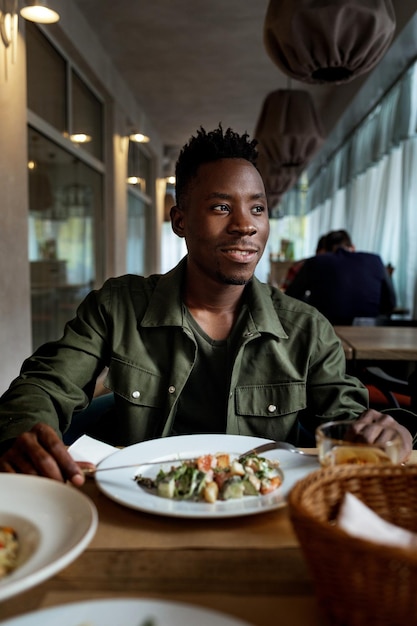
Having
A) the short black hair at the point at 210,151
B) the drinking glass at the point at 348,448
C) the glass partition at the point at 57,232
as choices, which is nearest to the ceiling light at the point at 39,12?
the glass partition at the point at 57,232

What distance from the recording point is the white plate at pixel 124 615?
503mm

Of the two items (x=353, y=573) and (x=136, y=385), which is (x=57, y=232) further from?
(x=353, y=573)

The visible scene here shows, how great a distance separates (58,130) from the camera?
14.8 ft

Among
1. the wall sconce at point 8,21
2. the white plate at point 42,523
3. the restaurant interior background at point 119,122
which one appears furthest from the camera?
the restaurant interior background at point 119,122

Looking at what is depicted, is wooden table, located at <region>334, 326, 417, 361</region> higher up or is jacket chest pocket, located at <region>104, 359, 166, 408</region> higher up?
jacket chest pocket, located at <region>104, 359, 166, 408</region>

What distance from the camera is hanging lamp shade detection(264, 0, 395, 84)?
219 centimetres

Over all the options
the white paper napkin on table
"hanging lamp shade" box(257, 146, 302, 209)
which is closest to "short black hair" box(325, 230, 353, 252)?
"hanging lamp shade" box(257, 146, 302, 209)

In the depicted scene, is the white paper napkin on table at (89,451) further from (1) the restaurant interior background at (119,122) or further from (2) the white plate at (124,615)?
(1) the restaurant interior background at (119,122)

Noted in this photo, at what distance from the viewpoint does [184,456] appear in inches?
38.8

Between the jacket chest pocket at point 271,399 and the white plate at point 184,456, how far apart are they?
310mm

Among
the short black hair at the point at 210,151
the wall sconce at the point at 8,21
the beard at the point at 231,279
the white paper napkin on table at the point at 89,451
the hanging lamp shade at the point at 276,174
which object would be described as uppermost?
the wall sconce at the point at 8,21

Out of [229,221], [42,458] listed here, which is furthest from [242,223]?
[42,458]

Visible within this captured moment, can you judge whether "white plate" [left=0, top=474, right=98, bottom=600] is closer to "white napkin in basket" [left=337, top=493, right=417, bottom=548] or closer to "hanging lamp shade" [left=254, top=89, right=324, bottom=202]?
"white napkin in basket" [left=337, top=493, right=417, bottom=548]

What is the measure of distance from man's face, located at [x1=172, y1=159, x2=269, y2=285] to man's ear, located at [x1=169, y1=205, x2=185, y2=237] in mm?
125
